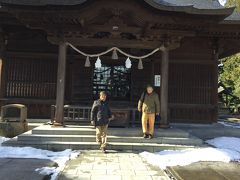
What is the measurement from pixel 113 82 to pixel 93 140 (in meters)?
4.66

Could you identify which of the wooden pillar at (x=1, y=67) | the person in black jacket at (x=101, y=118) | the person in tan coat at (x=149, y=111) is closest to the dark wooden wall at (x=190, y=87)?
the person in tan coat at (x=149, y=111)

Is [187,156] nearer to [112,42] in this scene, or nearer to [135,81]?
[112,42]

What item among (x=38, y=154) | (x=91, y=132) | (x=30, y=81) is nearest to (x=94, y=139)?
(x=91, y=132)

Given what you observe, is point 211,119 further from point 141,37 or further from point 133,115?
point 141,37

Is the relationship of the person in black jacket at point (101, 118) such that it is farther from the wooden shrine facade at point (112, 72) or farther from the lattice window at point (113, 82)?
the lattice window at point (113, 82)

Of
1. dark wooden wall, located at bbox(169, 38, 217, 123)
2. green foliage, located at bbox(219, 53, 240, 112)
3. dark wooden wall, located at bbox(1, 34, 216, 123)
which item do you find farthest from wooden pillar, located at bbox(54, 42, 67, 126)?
green foliage, located at bbox(219, 53, 240, 112)

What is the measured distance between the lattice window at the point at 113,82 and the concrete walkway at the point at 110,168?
5.43 metres

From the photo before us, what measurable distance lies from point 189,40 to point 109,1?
5.42 meters

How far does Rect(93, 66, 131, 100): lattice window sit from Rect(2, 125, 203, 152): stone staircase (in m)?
3.58

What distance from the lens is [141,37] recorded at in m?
11.8

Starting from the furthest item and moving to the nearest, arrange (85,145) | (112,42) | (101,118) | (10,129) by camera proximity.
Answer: (10,129) → (112,42) → (85,145) → (101,118)

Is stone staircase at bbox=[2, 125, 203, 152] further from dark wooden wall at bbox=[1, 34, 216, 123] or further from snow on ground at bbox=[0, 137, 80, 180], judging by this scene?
dark wooden wall at bbox=[1, 34, 216, 123]

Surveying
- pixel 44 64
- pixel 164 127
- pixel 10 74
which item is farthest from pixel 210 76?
pixel 10 74

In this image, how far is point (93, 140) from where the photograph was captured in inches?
406
